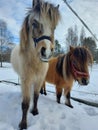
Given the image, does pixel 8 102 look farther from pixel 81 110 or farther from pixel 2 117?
pixel 81 110

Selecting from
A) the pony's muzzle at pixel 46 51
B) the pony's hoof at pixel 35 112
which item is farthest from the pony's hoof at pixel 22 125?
the pony's muzzle at pixel 46 51

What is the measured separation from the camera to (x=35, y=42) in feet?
10.6

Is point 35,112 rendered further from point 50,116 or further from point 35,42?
point 35,42

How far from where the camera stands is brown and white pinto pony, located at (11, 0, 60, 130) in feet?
10.2

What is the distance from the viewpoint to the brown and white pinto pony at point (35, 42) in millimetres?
3117

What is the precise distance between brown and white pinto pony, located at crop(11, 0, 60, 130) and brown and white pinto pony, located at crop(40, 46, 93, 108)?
0.59 metres

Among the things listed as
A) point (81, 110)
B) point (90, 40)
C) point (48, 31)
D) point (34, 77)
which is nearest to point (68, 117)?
point (81, 110)

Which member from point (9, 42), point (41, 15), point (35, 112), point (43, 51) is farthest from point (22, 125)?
point (9, 42)

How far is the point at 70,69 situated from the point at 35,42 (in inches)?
48.9

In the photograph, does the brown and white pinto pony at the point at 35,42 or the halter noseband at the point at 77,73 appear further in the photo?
the halter noseband at the point at 77,73

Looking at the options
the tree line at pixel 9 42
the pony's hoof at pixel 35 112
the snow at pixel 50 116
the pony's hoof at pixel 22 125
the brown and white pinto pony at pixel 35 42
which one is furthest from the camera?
the tree line at pixel 9 42

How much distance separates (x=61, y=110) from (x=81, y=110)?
486 millimetres

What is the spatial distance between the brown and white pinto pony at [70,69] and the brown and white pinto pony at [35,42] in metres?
0.59

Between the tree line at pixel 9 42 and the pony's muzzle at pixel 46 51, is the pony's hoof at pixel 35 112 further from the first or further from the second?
the tree line at pixel 9 42
